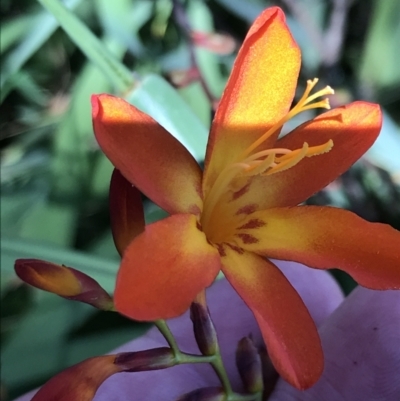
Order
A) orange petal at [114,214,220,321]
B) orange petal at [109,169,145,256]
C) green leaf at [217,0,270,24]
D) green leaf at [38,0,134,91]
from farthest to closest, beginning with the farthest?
green leaf at [217,0,270,24]
green leaf at [38,0,134,91]
orange petal at [109,169,145,256]
orange petal at [114,214,220,321]

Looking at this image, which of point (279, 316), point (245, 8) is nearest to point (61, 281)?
point (279, 316)

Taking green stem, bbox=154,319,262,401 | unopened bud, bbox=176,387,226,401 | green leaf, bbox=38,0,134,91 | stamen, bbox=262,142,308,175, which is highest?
green leaf, bbox=38,0,134,91

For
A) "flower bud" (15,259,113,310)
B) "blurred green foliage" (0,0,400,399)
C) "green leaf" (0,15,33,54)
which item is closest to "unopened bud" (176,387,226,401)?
"flower bud" (15,259,113,310)

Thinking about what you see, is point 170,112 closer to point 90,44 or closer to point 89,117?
point 90,44

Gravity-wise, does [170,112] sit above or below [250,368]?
above

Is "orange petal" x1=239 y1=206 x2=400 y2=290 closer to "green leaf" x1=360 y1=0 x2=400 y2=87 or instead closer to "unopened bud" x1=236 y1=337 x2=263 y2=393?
"unopened bud" x1=236 y1=337 x2=263 y2=393

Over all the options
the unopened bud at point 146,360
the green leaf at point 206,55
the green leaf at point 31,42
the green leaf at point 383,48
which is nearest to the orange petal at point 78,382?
the unopened bud at point 146,360
